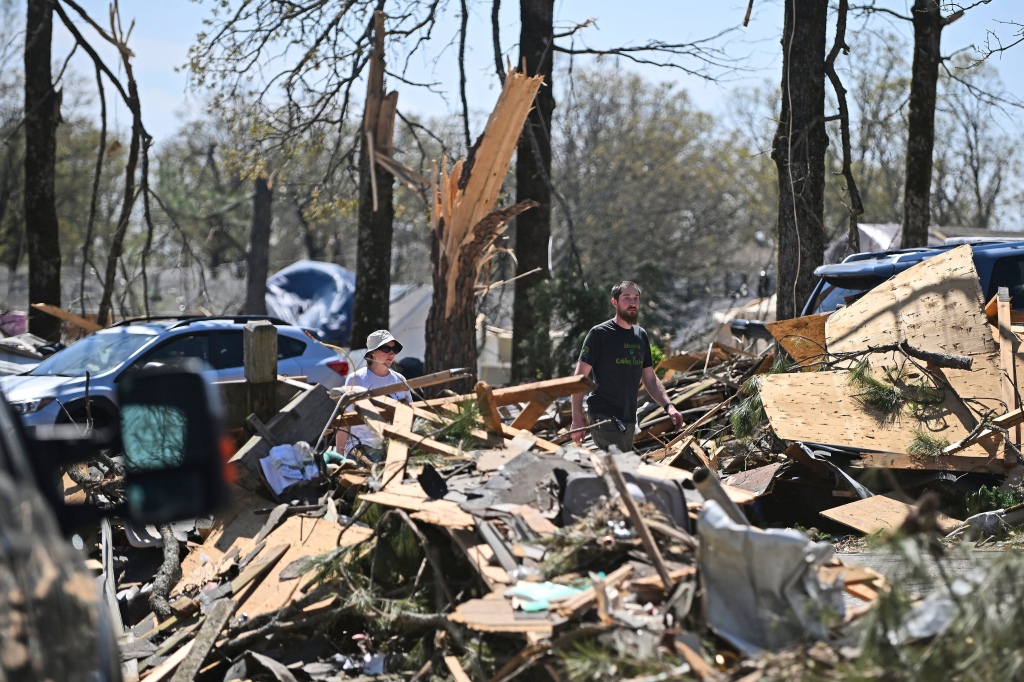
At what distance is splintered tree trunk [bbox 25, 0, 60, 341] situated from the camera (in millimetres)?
16391

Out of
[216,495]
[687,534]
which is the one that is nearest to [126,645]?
[687,534]

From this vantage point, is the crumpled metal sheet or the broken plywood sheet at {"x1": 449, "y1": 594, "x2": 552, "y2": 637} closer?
the crumpled metal sheet

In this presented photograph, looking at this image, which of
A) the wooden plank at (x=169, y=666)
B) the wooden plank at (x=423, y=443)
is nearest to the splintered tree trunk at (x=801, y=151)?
the wooden plank at (x=423, y=443)

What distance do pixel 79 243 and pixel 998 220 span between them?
165 ft

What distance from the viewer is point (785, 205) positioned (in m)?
12.6

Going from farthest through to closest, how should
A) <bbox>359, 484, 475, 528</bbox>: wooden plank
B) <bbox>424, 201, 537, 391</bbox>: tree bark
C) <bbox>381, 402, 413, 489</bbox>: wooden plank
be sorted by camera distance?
1. <bbox>424, 201, 537, 391</bbox>: tree bark
2. <bbox>381, 402, 413, 489</bbox>: wooden plank
3. <bbox>359, 484, 475, 528</bbox>: wooden plank

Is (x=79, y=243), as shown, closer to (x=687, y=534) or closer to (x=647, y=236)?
(x=647, y=236)

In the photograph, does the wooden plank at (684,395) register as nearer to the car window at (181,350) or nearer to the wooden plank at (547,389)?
the wooden plank at (547,389)

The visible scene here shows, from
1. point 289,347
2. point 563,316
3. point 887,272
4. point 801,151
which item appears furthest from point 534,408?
point 563,316

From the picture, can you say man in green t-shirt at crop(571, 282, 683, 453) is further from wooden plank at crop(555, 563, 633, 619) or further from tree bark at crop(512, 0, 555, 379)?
tree bark at crop(512, 0, 555, 379)

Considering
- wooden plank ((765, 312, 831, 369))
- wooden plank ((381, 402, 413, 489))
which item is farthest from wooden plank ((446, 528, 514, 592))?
wooden plank ((765, 312, 831, 369))

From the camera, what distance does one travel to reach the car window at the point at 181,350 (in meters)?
11.6

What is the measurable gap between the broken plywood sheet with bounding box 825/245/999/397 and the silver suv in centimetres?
609

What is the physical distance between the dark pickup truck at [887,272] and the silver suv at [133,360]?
5714 mm
